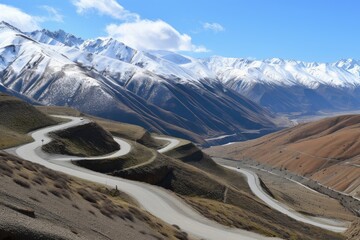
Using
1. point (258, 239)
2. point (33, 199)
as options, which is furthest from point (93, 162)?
point (33, 199)

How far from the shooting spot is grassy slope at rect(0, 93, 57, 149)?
91312 millimetres

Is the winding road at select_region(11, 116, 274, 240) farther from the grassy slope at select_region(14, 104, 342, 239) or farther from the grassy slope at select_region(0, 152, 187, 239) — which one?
the grassy slope at select_region(14, 104, 342, 239)

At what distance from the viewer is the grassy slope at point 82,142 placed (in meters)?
91.1

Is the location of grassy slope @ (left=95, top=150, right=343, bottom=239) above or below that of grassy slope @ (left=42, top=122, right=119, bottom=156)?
above

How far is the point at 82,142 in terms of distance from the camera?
101m

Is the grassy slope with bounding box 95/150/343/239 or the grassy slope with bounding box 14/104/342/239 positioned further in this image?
the grassy slope with bounding box 95/150/343/239

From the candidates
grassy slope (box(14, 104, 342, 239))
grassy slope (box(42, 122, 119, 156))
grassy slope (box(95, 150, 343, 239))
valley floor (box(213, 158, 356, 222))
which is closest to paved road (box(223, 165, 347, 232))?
valley floor (box(213, 158, 356, 222))

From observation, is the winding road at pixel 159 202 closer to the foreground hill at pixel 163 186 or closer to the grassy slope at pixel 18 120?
the foreground hill at pixel 163 186

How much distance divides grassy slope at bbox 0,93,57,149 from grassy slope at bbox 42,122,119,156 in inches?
234

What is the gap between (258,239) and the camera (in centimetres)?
5716

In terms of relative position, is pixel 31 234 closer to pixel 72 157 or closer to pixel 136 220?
pixel 136 220

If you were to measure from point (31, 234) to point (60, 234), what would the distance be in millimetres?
2211

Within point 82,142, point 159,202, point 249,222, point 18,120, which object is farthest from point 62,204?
point 18,120

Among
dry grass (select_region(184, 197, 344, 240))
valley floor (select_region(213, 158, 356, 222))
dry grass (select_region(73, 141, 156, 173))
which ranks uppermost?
valley floor (select_region(213, 158, 356, 222))
